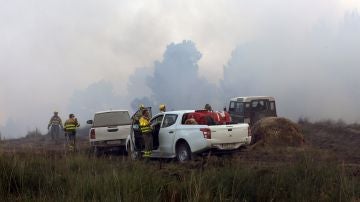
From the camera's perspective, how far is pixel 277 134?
22.0 m

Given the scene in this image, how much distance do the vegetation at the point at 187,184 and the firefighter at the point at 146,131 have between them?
22.6 feet

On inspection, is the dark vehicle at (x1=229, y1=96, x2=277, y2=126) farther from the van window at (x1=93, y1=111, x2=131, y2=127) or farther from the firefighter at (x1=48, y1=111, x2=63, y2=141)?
the firefighter at (x1=48, y1=111, x2=63, y2=141)

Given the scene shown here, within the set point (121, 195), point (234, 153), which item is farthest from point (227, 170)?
point (234, 153)

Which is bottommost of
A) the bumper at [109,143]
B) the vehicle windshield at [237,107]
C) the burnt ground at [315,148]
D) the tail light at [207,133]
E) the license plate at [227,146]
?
the burnt ground at [315,148]

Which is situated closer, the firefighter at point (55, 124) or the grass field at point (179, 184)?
the grass field at point (179, 184)

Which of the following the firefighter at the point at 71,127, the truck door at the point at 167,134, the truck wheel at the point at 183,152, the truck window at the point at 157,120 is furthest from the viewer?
the firefighter at the point at 71,127

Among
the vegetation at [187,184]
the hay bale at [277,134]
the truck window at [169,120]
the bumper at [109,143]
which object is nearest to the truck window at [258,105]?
the hay bale at [277,134]

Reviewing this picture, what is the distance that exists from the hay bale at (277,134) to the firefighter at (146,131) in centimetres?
565

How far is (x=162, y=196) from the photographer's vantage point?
7.91 metres

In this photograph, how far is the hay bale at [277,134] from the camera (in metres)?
21.8

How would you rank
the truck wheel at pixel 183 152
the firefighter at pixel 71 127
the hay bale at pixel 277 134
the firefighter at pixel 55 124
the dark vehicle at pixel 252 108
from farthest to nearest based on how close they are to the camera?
the firefighter at pixel 55 124
the dark vehicle at pixel 252 108
the firefighter at pixel 71 127
the hay bale at pixel 277 134
the truck wheel at pixel 183 152

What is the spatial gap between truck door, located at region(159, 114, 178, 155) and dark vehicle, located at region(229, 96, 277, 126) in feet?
35.4

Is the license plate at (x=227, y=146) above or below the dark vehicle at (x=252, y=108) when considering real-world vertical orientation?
below

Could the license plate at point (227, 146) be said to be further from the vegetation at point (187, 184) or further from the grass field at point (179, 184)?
the vegetation at point (187, 184)
